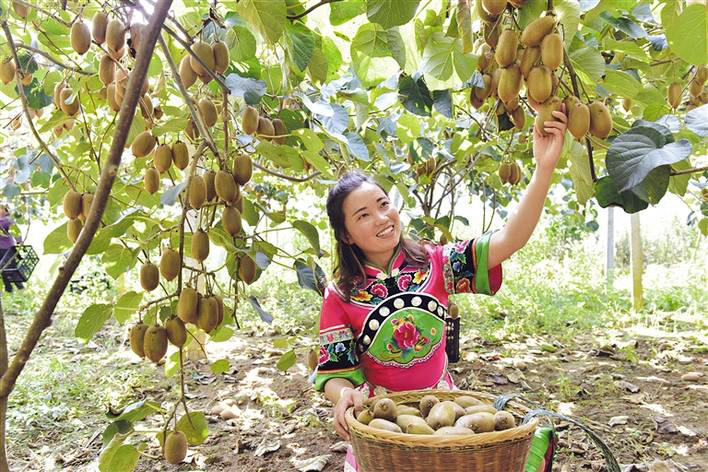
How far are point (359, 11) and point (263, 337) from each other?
3.76 m

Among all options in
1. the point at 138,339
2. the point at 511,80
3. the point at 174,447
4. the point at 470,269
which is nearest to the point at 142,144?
the point at 138,339

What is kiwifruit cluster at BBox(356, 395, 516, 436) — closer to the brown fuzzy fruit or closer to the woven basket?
the woven basket

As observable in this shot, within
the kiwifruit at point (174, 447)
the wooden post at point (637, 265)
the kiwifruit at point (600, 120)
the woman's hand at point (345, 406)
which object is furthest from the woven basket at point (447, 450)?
the wooden post at point (637, 265)

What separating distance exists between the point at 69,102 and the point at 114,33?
30 cm

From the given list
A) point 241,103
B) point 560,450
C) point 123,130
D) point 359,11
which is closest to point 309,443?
point 560,450

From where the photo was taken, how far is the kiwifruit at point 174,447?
1.02m

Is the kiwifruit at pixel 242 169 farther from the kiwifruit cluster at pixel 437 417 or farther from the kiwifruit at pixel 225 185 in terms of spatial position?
the kiwifruit cluster at pixel 437 417

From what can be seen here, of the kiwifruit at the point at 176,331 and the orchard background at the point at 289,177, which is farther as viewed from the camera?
the kiwifruit at the point at 176,331

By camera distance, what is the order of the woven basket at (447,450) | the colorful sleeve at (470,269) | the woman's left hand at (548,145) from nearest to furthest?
the woman's left hand at (548,145)
the woven basket at (447,450)
the colorful sleeve at (470,269)

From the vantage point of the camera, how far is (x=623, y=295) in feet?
17.2

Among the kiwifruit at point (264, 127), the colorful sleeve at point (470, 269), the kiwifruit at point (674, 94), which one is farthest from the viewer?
the colorful sleeve at point (470, 269)

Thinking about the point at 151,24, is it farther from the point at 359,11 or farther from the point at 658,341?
the point at 658,341

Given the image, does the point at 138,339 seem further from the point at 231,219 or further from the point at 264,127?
the point at 264,127

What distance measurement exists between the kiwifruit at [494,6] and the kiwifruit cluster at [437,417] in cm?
72
